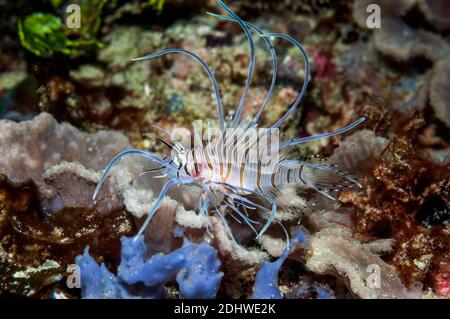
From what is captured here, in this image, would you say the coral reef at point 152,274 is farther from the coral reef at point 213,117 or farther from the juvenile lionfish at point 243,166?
the juvenile lionfish at point 243,166

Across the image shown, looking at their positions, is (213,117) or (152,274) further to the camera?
(213,117)

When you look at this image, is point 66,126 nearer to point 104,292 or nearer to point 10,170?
point 10,170

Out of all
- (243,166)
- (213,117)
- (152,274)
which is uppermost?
(243,166)

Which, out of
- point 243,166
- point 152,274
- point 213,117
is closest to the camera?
point 152,274

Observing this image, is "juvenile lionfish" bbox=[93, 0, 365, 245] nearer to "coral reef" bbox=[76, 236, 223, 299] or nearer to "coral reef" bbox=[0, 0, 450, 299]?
"coral reef" bbox=[0, 0, 450, 299]

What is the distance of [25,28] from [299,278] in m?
→ 3.69

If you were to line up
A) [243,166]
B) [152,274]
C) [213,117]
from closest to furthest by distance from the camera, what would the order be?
[152,274]
[243,166]
[213,117]

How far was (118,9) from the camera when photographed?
4320 millimetres

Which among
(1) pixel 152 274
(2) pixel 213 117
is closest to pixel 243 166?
(1) pixel 152 274

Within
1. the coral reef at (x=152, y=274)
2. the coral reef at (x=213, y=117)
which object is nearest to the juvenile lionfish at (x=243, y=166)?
the coral reef at (x=213, y=117)

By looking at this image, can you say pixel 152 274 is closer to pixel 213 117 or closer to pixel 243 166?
pixel 243 166

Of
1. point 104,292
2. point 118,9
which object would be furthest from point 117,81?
point 104,292

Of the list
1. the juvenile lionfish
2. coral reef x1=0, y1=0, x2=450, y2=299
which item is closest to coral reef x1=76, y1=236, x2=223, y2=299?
coral reef x1=0, y1=0, x2=450, y2=299

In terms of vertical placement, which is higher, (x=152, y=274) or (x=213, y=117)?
(x=213, y=117)
